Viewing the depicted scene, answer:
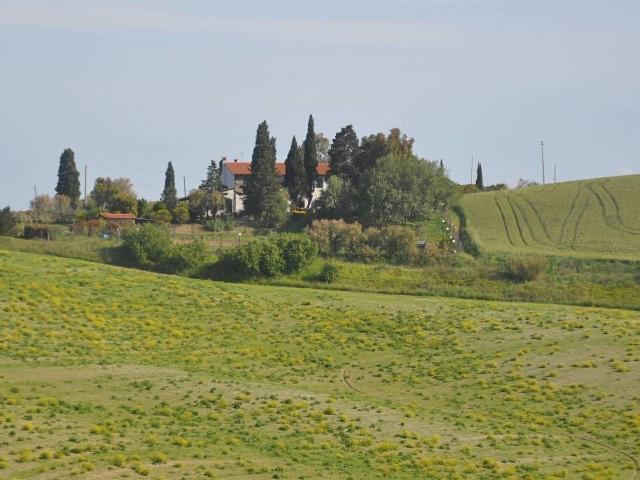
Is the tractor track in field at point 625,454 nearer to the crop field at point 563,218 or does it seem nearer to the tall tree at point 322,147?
the crop field at point 563,218

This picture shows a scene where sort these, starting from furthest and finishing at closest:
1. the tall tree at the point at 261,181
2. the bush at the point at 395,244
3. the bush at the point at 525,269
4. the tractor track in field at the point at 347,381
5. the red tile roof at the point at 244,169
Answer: the red tile roof at the point at 244,169 < the tall tree at the point at 261,181 < the bush at the point at 395,244 < the bush at the point at 525,269 < the tractor track in field at the point at 347,381

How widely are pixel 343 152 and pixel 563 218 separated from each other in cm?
2823

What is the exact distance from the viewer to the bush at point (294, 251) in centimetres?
8688

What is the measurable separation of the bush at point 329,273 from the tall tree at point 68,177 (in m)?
62.3

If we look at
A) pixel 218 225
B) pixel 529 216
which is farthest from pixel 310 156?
pixel 529 216

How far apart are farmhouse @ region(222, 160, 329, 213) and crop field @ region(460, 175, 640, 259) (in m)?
18.8

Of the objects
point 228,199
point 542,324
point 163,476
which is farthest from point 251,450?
point 228,199

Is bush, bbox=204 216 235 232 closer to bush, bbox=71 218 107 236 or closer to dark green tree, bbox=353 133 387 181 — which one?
bush, bbox=71 218 107 236

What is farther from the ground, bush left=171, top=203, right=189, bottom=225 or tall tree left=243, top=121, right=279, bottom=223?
tall tree left=243, top=121, right=279, bottom=223

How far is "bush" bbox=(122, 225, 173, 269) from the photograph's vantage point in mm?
88188

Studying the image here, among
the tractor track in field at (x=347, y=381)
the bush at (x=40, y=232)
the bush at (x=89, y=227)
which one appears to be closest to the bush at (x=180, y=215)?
the bush at (x=89, y=227)

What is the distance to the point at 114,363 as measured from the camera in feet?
174

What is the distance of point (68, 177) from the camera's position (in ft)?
456

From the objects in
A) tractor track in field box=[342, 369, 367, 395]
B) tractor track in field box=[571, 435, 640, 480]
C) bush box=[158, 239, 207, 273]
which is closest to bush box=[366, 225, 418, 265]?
bush box=[158, 239, 207, 273]
